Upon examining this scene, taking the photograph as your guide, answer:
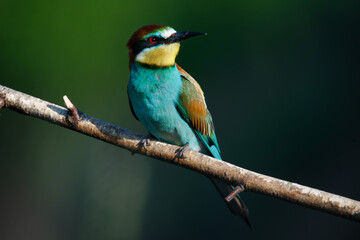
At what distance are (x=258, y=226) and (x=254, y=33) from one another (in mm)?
1474

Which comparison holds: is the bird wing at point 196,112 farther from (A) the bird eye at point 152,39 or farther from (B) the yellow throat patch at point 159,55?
(A) the bird eye at point 152,39

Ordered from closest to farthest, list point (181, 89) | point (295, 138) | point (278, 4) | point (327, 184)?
point (181, 89)
point (327, 184)
point (295, 138)
point (278, 4)

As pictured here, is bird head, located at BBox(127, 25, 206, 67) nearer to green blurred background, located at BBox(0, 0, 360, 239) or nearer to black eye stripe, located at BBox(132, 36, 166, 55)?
black eye stripe, located at BBox(132, 36, 166, 55)

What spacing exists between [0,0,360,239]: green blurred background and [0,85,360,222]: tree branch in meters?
1.16

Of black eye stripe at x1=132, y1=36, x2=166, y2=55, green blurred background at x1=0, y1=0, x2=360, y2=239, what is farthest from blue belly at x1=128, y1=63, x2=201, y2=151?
green blurred background at x1=0, y1=0, x2=360, y2=239

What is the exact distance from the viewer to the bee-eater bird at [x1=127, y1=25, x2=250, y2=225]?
2459mm

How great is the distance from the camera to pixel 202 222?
3162mm

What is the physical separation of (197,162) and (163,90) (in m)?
0.65

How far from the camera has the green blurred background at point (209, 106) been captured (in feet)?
10.4

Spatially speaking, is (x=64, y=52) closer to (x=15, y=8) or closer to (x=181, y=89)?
(x=15, y=8)

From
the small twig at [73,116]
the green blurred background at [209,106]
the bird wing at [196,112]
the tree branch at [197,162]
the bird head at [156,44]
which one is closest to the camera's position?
the tree branch at [197,162]

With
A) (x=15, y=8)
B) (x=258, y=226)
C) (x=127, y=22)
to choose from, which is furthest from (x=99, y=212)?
(x=15, y=8)

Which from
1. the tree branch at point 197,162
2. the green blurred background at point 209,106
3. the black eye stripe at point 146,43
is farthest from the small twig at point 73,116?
the green blurred background at point 209,106

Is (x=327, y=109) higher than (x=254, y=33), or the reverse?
(x=254, y=33)
